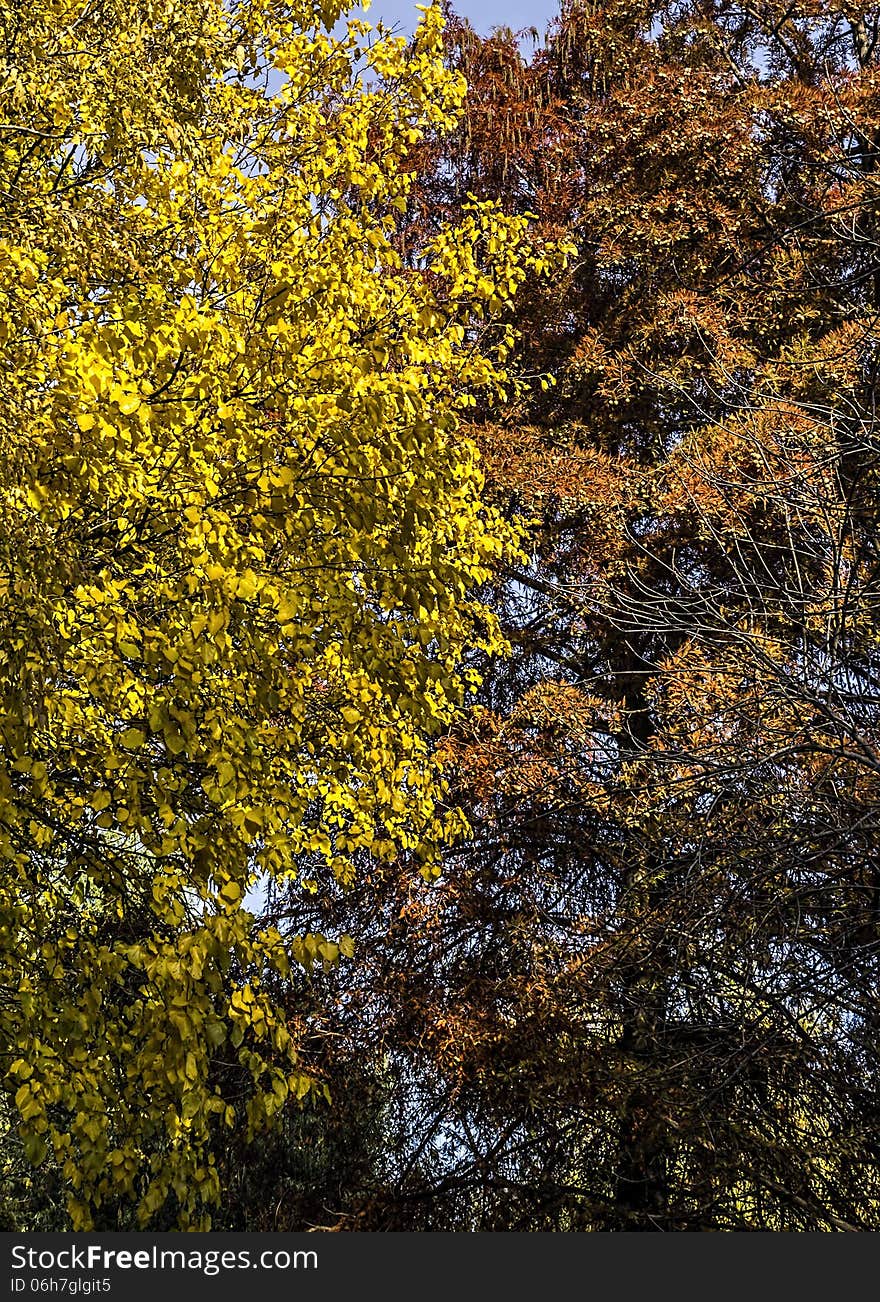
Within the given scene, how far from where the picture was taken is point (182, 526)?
16.6ft

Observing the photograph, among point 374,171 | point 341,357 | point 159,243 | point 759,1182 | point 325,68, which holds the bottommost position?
point 759,1182

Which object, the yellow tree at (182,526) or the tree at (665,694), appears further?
the tree at (665,694)

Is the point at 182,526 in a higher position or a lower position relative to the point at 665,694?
lower

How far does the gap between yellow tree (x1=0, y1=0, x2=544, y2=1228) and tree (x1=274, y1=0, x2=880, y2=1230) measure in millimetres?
1509

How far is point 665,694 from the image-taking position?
9000mm

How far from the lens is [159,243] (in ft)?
19.3

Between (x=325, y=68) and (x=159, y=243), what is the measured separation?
1.83m

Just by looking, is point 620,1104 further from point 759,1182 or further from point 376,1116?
point 376,1116

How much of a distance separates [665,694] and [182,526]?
481 centimetres

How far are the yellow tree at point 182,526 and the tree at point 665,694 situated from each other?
1509 mm

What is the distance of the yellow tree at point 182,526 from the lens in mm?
4457

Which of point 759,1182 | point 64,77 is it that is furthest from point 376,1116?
point 64,77

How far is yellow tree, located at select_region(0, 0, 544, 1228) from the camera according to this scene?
14.6ft

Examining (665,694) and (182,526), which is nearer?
(182,526)
